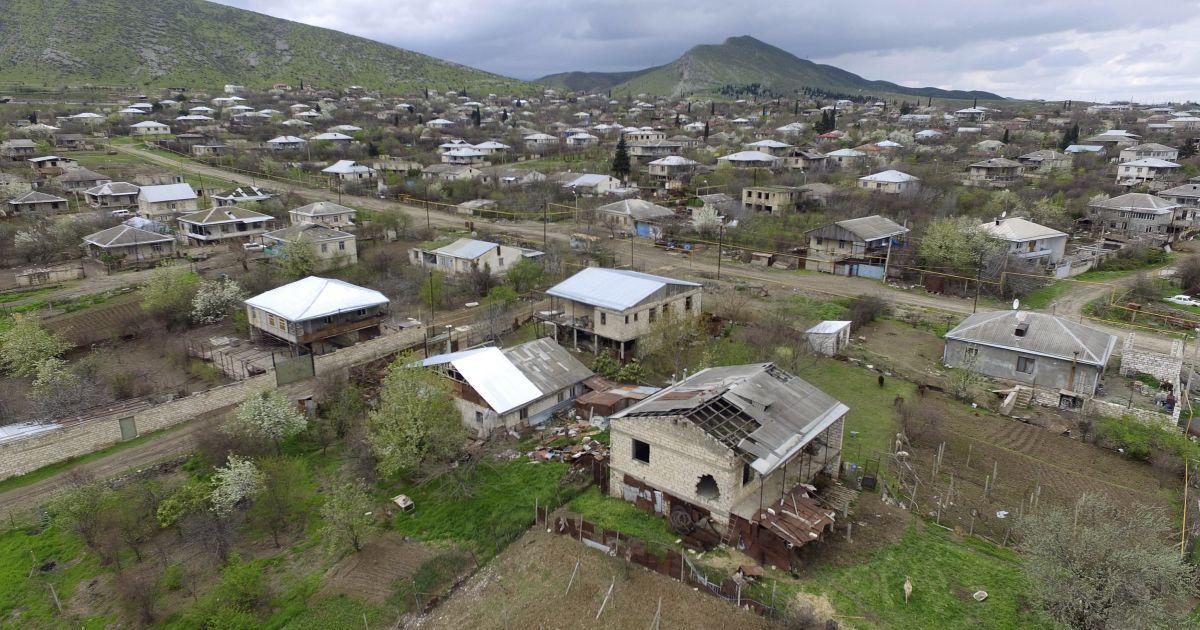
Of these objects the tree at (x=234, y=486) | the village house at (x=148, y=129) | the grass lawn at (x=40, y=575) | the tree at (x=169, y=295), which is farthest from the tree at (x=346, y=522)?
the village house at (x=148, y=129)

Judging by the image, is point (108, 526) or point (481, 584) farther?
point (108, 526)

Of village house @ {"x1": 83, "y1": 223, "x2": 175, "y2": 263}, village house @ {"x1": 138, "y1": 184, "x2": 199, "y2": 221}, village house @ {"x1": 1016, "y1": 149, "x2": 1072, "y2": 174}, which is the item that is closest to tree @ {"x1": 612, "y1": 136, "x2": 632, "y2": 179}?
village house @ {"x1": 138, "y1": 184, "x2": 199, "y2": 221}

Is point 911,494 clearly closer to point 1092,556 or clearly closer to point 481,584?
point 1092,556

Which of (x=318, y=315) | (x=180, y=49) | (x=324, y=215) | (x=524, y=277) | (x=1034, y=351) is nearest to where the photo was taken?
(x=1034, y=351)

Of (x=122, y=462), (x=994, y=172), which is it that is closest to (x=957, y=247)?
(x=994, y=172)

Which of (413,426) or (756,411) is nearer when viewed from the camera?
(756,411)

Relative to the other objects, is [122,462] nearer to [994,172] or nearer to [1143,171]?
[994,172]

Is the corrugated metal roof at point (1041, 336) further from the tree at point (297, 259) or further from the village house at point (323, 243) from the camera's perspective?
the village house at point (323, 243)

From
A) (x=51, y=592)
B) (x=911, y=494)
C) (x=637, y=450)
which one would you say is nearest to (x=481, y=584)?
(x=637, y=450)
